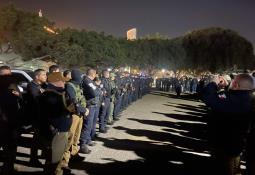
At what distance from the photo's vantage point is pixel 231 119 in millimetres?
5750

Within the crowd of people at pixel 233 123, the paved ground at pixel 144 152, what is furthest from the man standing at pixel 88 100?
the crowd of people at pixel 233 123

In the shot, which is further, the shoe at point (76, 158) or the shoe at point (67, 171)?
the shoe at point (76, 158)

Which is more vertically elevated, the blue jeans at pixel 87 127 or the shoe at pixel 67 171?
the blue jeans at pixel 87 127

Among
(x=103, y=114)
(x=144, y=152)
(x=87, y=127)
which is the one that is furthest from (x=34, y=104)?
(x=103, y=114)

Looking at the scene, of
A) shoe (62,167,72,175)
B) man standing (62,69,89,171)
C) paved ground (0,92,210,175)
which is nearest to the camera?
man standing (62,69,89,171)

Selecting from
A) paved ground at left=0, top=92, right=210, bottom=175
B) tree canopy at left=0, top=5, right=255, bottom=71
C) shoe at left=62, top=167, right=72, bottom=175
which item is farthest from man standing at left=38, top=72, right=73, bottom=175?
tree canopy at left=0, top=5, right=255, bottom=71

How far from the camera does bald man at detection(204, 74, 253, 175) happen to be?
5738mm

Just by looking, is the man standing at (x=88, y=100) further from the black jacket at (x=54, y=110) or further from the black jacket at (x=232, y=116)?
the black jacket at (x=232, y=116)

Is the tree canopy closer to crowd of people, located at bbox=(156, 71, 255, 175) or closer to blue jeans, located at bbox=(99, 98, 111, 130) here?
blue jeans, located at bbox=(99, 98, 111, 130)

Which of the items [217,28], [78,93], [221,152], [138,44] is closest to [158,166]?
[78,93]

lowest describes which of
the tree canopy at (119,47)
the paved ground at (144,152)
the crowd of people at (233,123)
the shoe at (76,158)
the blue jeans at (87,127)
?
the paved ground at (144,152)

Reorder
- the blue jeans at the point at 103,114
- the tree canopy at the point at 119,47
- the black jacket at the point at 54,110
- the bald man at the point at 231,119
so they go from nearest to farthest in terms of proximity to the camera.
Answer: the bald man at the point at 231,119
the black jacket at the point at 54,110
the blue jeans at the point at 103,114
the tree canopy at the point at 119,47

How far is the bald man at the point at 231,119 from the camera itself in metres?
5.74

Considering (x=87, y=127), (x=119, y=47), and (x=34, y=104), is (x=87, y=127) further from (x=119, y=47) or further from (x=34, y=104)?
(x=119, y=47)
